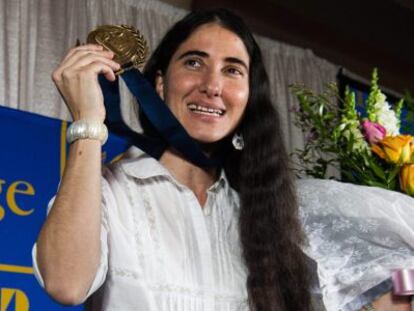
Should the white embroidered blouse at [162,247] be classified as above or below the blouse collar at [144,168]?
below

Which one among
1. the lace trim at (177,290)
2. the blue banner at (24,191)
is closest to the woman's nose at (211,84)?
the lace trim at (177,290)

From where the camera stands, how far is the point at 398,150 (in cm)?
156

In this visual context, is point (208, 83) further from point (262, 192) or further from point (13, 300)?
point (13, 300)

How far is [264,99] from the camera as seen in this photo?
5.11 feet

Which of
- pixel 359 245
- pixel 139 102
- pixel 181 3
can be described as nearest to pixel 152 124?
pixel 139 102

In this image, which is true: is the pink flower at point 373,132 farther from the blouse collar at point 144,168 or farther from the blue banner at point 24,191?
the blue banner at point 24,191

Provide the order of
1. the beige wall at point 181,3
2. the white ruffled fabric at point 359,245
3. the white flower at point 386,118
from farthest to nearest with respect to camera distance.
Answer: the beige wall at point 181,3, the white flower at point 386,118, the white ruffled fabric at point 359,245

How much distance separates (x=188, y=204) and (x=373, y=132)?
472 millimetres

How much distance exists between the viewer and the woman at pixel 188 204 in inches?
43.5

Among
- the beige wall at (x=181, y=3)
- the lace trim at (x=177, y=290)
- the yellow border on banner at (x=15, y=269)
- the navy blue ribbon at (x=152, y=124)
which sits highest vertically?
the beige wall at (x=181, y=3)

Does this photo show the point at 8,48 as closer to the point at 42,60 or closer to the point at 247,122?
the point at 42,60

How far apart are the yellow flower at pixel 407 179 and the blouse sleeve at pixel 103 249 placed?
60 centimetres

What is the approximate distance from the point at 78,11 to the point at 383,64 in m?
1.81

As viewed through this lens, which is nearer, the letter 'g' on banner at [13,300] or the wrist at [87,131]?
the wrist at [87,131]
